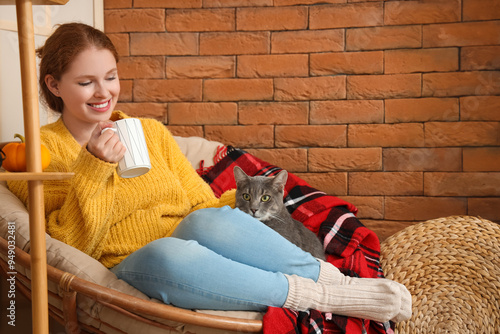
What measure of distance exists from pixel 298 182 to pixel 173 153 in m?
0.47

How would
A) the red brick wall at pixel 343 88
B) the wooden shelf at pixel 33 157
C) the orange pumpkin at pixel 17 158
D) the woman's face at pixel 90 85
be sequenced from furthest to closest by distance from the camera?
the red brick wall at pixel 343 88 < the woman's face at pixel 90 85 < the orange pumpkin at pixel 17 158 < the wooden shelf at pixel 33 157

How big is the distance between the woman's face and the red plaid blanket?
21.4 inches

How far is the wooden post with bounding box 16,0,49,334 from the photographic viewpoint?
0.67 metres

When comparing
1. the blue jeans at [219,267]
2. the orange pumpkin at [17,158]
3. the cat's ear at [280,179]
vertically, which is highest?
the orange pumpkin at [17,158]

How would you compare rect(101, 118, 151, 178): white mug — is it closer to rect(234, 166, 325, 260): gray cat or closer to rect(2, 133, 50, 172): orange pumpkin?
rect(2, 133, 50, 172): orange pumpkin

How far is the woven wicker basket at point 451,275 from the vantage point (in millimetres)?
1376

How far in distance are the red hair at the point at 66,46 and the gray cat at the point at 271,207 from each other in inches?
21.4

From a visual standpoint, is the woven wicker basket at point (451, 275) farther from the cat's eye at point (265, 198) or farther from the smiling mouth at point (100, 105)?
the smiling mouth at point (100, 105)

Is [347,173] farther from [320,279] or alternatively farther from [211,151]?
[320,279]

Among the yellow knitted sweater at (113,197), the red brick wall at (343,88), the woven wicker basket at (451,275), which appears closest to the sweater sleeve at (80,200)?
the yellow knitted sweater at (113,197)

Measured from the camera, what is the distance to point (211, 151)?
67.7 inches

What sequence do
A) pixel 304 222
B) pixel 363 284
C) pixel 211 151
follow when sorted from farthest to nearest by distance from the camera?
pixel 211 151 < pixel 304 222 < pixel 363 284

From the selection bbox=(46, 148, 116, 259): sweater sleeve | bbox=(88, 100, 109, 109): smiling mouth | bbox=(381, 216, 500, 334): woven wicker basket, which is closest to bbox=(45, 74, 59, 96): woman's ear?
bbox=(88, 100, 109, 109): smiling mouth

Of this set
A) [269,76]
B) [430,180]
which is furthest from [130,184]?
[430,180]
